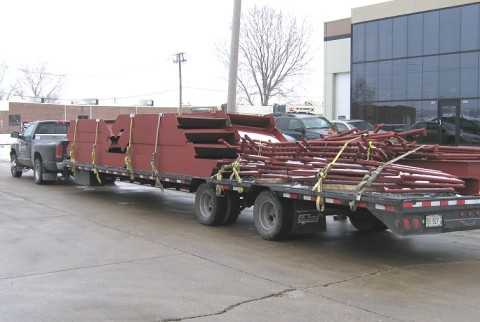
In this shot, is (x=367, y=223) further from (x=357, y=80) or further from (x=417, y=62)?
(x=357, y=80)

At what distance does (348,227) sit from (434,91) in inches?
799

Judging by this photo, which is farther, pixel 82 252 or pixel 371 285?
pixel 82 252

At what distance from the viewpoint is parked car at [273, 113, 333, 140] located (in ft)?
61.3

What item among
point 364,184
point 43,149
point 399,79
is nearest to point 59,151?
point 43,149

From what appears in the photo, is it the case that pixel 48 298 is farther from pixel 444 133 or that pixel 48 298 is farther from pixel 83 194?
pixel 444 133

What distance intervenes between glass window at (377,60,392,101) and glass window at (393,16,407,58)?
0.81m

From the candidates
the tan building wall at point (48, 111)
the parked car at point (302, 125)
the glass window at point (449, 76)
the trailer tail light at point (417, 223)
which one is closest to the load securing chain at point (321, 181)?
the trailer tail light at point (417, 223)

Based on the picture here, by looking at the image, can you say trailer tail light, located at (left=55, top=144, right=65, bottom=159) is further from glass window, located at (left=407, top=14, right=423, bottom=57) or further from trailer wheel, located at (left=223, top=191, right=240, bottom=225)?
glass window, located at (left=407, top=14, right=423, bottom=57)

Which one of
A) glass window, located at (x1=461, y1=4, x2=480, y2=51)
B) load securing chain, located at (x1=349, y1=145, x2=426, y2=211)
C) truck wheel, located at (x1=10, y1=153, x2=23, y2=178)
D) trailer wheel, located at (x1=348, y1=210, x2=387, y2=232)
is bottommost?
trailer wheel, located at (x1=348, y1=210, x2=387, y2=232)

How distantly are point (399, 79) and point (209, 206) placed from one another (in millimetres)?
23018

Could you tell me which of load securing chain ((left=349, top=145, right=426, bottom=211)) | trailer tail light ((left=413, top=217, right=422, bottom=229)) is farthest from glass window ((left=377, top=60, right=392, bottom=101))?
trailer tail light ((left=413, top=217, right=422, bottom=229))

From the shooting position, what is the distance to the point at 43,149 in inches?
671

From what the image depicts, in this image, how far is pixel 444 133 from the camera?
89.9 ft

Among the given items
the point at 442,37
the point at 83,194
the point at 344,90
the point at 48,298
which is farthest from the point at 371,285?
the point at 344,90
